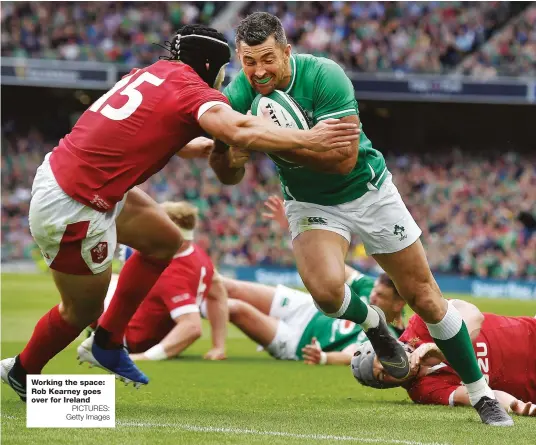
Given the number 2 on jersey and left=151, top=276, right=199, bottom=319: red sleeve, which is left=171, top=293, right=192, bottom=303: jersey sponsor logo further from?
the number 2 on jersey

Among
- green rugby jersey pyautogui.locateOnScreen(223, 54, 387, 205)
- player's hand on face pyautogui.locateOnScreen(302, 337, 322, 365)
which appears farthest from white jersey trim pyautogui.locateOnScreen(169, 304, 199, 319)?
green rugby jersey pyautogui.locateOnScreen(223, 54, 387, 205)

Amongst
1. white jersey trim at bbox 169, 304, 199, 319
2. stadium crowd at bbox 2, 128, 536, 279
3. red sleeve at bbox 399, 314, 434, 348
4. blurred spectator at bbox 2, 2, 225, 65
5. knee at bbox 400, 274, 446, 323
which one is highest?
knee at bbox 400, 274, 446, 323

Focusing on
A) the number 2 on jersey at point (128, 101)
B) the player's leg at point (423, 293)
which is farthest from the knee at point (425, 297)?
the number 2 on jersey at point (128, 101)

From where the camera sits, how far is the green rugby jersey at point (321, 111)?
220 inches

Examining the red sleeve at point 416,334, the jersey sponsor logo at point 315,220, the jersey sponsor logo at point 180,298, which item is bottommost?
the jersey sponsor logo at point 180,298

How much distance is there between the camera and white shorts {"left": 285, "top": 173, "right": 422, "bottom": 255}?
5676mm

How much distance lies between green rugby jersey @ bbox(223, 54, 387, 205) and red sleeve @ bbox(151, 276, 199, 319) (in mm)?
3151

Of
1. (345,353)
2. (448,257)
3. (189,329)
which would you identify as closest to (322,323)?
(345,353)

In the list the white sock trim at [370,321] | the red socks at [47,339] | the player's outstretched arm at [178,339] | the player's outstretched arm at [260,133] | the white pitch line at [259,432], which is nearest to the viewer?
the white pitch line at [259,432]

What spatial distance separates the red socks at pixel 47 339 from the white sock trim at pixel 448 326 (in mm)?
2160

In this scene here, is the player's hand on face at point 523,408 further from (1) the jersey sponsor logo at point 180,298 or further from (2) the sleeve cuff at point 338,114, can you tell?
(1) the jersey sponsor logo at point 180,298

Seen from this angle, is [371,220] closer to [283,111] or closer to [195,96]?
[283,111]

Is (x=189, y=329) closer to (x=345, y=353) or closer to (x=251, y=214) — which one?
(x=345, y=353)

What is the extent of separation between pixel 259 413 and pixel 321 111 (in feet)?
6.20
